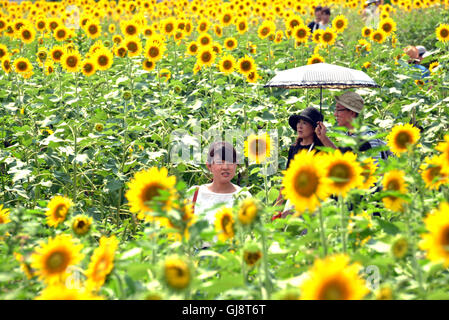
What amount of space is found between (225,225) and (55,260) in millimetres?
653

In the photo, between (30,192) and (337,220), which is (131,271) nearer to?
(337,220)

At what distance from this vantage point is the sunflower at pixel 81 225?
6.72 ft

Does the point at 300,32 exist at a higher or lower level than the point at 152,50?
higher

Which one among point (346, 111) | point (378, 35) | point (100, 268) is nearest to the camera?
point (100, 268)

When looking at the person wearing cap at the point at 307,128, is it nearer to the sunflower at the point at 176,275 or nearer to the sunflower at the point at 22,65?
the sunflower at the point at 176,275

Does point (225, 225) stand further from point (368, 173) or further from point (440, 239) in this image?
point (440, 239)

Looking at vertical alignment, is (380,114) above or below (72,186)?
above

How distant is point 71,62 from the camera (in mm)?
5484

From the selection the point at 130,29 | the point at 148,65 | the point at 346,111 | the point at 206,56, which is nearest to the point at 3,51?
the point at 130,29

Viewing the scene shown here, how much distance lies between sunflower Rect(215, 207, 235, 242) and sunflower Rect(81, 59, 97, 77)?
13.2 feet

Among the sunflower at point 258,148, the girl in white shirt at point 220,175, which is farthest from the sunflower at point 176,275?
the girl in white shirt at point 220,175

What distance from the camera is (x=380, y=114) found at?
20.5 feet
